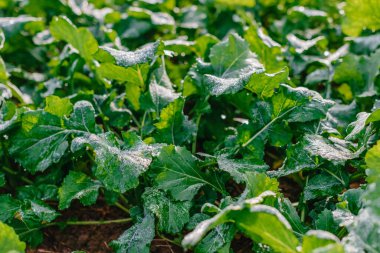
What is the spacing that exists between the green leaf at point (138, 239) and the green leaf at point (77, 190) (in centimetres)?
21

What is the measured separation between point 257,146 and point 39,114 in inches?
32.5

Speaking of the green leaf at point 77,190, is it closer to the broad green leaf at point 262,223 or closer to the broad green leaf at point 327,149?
the broad green leaf at point 262,223

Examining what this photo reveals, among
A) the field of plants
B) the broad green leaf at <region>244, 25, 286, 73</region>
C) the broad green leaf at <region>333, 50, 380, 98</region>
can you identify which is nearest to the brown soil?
the field of plants

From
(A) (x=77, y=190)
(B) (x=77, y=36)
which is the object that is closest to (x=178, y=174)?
(A) (x=77, y=190)

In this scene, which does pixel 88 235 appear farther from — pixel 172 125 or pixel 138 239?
pixel 172 125

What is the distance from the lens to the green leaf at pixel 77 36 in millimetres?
2297

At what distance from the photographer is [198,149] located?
90.4 inches

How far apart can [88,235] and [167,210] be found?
47 centimetres

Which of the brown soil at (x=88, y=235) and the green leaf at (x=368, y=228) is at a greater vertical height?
the green leaf at (x=368, y=228)

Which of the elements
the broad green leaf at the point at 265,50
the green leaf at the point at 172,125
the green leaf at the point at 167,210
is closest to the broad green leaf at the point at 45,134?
the green leaf at the point at 172,125

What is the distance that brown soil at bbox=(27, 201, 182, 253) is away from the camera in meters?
1.90

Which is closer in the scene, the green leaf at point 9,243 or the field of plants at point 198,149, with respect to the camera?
the green leaf at point 9,243

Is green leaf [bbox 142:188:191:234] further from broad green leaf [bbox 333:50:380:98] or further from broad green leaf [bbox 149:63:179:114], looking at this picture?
broad green leaf [bbox 333:50:380:98]

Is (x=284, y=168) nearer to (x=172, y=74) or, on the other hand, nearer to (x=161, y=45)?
(x=161, y=45)
